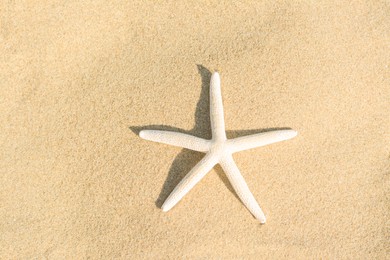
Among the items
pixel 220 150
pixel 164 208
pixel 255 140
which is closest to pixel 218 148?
pixel 220 150

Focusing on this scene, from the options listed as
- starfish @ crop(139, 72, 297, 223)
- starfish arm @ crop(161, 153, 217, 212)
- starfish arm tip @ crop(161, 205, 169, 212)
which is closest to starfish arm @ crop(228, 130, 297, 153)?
starfish @ crop(139, 72, 297, 223)

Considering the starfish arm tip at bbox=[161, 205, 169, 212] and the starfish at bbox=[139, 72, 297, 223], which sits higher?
the starfish at bbox=[139, 72, 297, 223]

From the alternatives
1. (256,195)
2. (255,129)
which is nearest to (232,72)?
(255,129)

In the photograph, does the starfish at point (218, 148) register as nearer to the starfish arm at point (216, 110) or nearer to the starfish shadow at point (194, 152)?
the starfish arm at point (216, 110)

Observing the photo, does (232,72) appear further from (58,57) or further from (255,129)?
(58,57)

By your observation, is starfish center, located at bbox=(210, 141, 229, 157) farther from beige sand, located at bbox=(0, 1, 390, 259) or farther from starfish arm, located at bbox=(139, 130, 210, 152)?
beige sand, located at bbox=(0, 1, 390, 259)

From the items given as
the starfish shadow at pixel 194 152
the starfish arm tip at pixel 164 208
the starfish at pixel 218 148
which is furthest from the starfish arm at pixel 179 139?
the starfish arm tip at pixel 164 208
